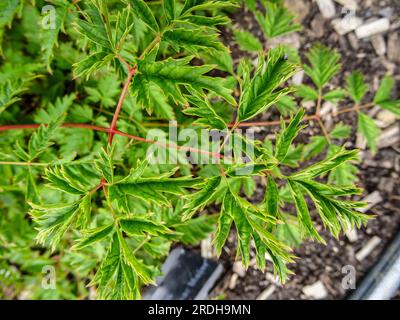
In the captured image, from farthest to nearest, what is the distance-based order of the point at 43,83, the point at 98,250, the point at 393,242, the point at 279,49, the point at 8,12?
the point at 43,83 → the point at 393,242 → the point at 98,250 → the point at 8,12 → the point at 279,49

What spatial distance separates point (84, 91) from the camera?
2068 mm

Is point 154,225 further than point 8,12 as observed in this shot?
No

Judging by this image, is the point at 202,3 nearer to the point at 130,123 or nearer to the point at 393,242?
the point at 130,123

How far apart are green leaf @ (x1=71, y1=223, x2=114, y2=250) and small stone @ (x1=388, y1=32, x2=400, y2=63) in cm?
171

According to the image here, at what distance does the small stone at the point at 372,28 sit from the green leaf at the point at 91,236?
169 centimetres

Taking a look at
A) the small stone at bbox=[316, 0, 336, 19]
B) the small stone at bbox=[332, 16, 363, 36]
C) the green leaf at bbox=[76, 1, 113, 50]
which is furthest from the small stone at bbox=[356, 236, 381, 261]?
the green leaf at bbox=[76, 1, 113, 50]

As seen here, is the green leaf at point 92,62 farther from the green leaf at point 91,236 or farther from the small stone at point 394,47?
the small stone at point 394,47

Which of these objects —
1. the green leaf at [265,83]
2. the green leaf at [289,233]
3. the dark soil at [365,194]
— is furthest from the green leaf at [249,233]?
the dark soil at [365,194]

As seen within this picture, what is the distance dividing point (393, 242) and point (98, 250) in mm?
1432

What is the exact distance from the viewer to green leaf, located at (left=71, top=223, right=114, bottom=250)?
1080mm

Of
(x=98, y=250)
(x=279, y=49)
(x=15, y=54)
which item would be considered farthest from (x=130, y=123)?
(x=279, y=49)

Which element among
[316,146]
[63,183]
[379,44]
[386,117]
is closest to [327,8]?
[379,44]

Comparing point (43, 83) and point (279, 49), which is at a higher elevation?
point (43, 83)

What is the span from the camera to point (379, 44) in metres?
2.03
